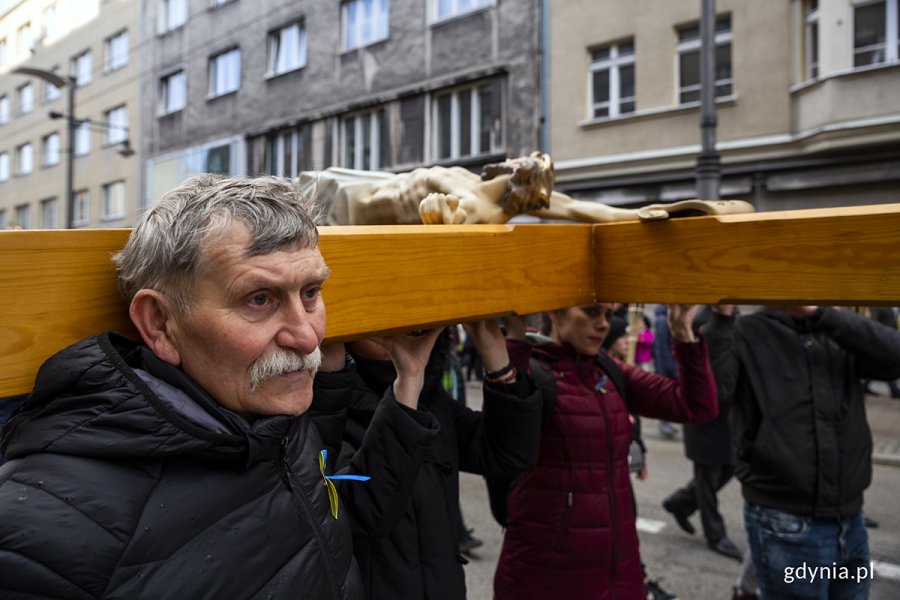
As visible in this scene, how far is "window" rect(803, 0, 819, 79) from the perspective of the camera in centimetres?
1045

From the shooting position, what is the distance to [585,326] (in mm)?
2479

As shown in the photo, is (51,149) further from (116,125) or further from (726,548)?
(726,548)

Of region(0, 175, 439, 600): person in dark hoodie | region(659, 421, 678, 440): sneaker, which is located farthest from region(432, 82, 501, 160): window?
region(0, 175, 439, 600): person in dark hoodie

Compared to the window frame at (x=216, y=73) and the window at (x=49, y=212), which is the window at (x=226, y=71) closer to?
the window frame at (x=216, y=73)

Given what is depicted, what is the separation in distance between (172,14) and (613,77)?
11.5 meters

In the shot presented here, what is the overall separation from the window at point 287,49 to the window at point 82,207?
9052mm

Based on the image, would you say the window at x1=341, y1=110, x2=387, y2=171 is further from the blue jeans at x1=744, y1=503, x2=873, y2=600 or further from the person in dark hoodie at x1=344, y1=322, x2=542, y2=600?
the person in dark hoodie at x1=344, y1=322, x2=542, y2=600

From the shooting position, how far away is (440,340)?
2.00 meters

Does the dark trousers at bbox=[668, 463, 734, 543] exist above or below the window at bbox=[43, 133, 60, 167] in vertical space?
below

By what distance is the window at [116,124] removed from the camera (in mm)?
19875

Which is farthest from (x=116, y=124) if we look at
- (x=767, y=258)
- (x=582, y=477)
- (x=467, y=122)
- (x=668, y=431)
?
(x=767, y=258)

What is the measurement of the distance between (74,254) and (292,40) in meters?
15.8

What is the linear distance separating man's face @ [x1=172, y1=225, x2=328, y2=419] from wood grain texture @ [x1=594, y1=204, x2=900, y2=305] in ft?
3.03

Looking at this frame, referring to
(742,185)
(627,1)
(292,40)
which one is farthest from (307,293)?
(292,40)
